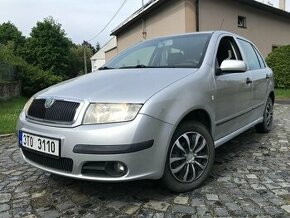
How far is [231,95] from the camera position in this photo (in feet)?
14.5

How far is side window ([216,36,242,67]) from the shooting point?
4552 millimetres

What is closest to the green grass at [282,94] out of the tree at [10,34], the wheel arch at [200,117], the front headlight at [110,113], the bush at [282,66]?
the bush at [282,66]

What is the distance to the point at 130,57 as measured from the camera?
4863 millimetres

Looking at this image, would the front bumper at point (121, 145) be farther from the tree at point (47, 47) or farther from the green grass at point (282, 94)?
the tree at point (47, 47)

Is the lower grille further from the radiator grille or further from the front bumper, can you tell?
the radiator grille

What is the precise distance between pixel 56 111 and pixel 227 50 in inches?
96.6

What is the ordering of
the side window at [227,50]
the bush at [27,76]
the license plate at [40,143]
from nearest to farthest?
the license plate at [40,143], the side window at [227,50], the bush at [27,76]

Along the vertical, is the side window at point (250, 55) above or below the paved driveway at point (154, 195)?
above

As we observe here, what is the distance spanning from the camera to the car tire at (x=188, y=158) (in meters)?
3.49

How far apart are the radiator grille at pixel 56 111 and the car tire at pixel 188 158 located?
910 mm

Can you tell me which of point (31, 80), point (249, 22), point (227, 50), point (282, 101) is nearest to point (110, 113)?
point (227, 50)

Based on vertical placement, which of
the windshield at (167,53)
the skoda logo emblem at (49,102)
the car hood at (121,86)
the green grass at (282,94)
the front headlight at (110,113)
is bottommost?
the green grass at (282,94)

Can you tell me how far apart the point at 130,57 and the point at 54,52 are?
4439cm

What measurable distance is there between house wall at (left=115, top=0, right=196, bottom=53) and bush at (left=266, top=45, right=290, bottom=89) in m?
3.55
